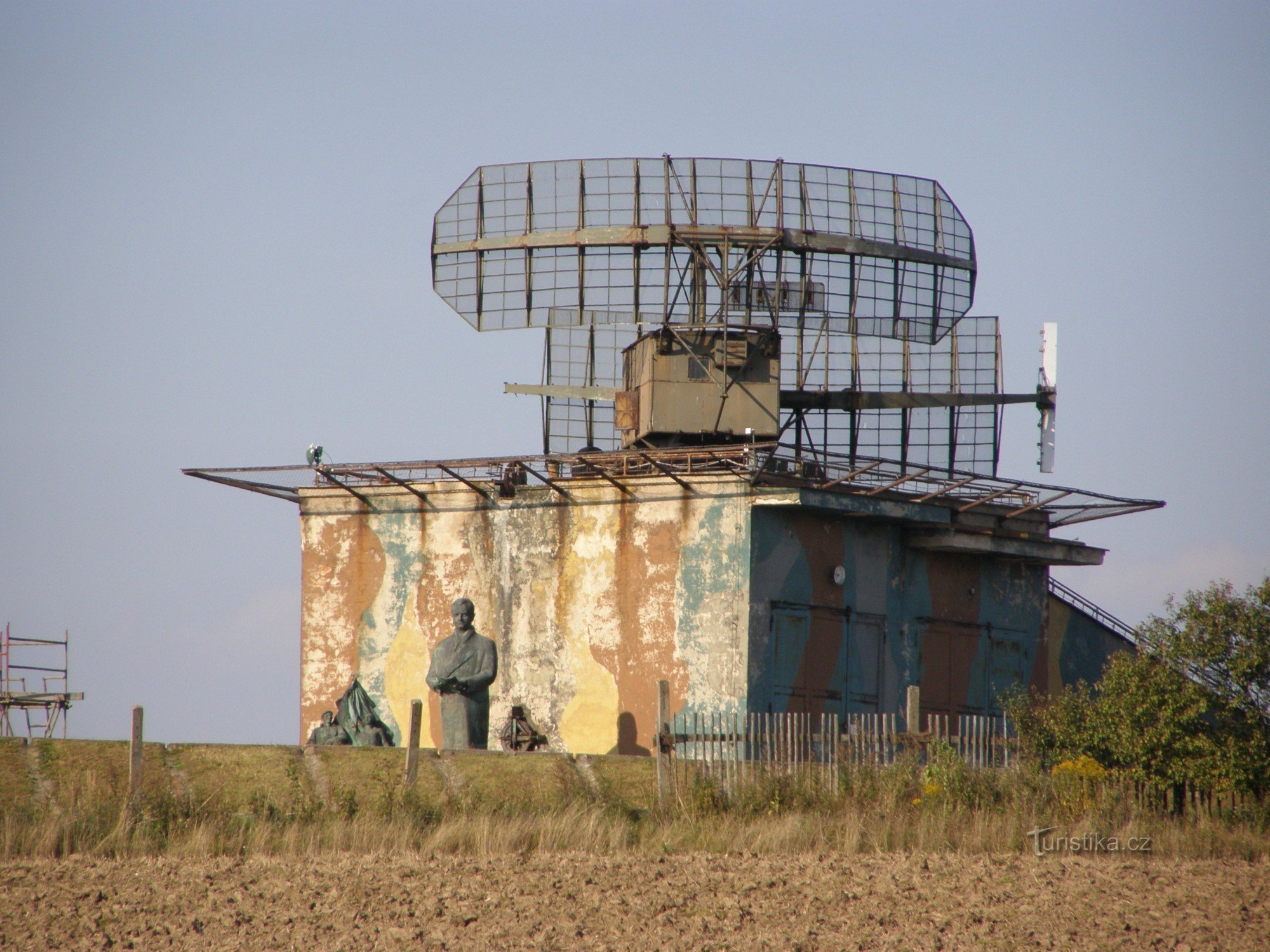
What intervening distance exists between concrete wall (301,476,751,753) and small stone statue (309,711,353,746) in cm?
191

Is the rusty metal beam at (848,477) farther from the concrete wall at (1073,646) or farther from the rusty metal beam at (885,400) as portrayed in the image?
the concrete wall at (1073,646)

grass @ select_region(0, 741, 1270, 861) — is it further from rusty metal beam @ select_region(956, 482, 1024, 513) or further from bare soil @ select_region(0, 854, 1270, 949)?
rusty metal beam @ select_region(956, 482, 1024, 513)

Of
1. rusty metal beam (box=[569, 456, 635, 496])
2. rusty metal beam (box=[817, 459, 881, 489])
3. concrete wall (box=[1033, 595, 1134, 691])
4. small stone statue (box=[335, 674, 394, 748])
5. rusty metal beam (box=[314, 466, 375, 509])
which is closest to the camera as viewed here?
rusty metal beam (box=[817, 459, 881, 489])

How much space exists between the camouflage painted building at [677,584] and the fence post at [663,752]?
5382 millimetres

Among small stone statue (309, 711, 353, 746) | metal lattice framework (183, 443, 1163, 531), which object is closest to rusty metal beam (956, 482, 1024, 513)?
metal lattice framework (183, 443, 1163, 531)

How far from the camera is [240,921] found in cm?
1603

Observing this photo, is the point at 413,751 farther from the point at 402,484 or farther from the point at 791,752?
the point at 402,484

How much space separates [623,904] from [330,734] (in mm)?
13086

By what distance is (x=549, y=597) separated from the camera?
30.4m

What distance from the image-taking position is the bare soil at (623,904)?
15656 millimetres

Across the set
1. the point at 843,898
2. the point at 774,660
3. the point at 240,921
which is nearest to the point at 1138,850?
the point at 843,898

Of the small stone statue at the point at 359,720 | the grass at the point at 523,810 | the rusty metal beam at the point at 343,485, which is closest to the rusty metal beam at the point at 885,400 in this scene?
the rusty metal beam at the point at 343,485

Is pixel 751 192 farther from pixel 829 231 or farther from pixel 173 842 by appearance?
pixel 173 842

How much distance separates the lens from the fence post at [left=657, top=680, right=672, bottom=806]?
22.2 m
